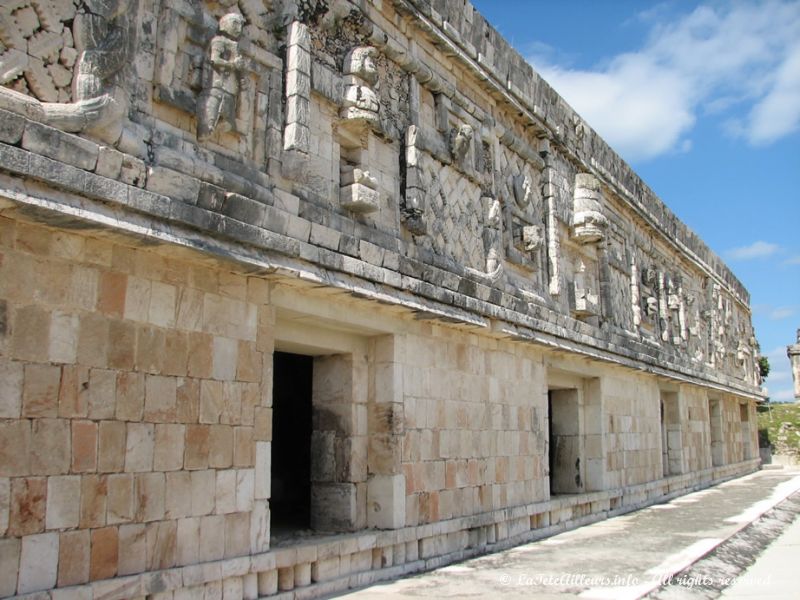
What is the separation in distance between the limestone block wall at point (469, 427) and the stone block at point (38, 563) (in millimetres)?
3474

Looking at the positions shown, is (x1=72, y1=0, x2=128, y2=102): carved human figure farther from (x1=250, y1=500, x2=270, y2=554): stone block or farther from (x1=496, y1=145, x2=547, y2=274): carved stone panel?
(x1=496, y1=145, x2=547, y2=274): carved stone panel

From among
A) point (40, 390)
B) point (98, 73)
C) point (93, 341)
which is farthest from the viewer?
point (98, 73)

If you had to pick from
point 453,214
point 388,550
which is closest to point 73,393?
point 388,550

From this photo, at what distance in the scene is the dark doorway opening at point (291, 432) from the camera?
9.24m

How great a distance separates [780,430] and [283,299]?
28834 millimetres

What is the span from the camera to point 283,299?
5.87 meters

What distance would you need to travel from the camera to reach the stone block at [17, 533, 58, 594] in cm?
393

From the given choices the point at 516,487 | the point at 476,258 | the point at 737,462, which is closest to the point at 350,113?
the point at 476,258

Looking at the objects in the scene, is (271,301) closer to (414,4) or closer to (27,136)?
(27,136)

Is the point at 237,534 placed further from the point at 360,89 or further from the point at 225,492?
the point at 360,89

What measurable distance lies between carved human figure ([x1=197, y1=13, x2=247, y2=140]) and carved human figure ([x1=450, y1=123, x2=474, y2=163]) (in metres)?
3.35

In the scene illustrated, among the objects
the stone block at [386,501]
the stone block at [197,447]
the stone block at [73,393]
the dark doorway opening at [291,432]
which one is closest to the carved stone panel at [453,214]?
the dark doorway opening at [291,432]

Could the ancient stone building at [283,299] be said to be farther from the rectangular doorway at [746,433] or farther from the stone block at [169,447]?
the rectangular doorway at [746,433]

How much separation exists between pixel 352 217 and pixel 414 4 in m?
2.54
